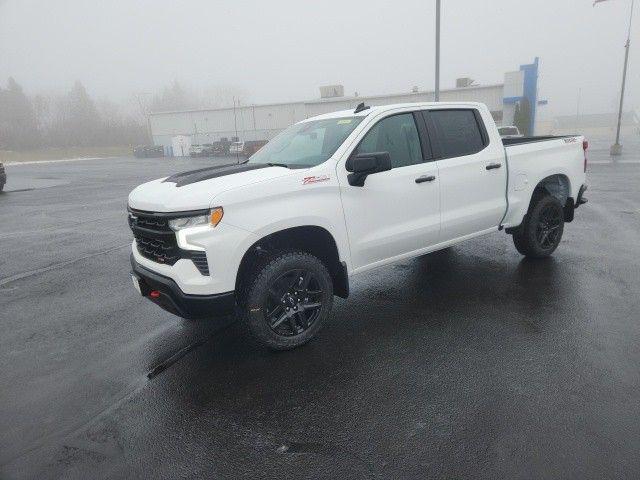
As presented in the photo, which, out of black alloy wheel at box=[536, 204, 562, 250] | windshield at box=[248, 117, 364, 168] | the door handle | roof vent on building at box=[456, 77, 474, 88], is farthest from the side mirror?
roof vent on building at box=[456, 77, 474, 88]

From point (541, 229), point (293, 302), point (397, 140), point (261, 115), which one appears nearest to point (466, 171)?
point (397, 140)

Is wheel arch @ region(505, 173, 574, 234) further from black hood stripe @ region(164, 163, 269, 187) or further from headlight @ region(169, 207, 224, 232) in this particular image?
headlight @ region(169, 207, 224, 232)

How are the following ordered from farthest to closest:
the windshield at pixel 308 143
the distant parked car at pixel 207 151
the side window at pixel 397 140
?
the distant parked car at pixel 207 151 < the side window at pixel 397 140 < the windshield at pixel 308 143

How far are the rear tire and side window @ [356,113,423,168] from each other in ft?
7.08

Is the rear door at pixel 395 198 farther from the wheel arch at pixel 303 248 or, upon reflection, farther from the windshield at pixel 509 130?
the windshield at pixel 509 130

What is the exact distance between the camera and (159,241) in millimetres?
3643

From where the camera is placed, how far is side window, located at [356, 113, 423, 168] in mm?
4301

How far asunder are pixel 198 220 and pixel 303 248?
1013 millimetres

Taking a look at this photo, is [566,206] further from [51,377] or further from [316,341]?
[51,377]

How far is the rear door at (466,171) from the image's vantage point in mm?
4707

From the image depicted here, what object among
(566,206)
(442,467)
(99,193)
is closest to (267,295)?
(442,467)

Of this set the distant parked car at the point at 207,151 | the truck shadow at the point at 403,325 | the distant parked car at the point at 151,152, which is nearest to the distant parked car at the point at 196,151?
the distant parked car at the point at 207,151

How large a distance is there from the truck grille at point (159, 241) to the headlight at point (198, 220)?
5 centimetres

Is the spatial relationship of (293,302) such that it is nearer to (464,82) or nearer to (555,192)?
(555,192)
